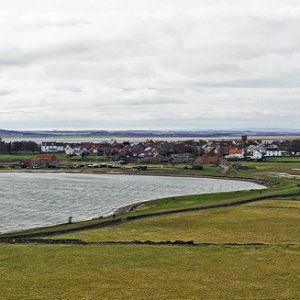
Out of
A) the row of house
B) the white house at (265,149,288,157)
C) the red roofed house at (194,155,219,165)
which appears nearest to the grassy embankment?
the red roofed house at (194,155,219,165)

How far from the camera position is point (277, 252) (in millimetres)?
25734

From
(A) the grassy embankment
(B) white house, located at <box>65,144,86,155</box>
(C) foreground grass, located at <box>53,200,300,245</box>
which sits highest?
(B) white house, located at <box>65,144,86,155</box>

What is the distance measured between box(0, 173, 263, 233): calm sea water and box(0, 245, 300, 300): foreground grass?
45.3ft

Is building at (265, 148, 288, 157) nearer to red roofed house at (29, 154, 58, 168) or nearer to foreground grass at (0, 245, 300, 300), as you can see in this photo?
red roofed house at (29, 154, 58, 168)

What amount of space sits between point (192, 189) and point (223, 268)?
4768 cm

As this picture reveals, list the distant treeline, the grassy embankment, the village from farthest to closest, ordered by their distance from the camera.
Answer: the distant treeline
the village
the grassy embankment

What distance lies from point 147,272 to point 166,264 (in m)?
1.65

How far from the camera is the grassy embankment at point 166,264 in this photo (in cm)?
1905

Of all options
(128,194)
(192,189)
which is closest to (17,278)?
(128,194)

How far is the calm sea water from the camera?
44.8 meters

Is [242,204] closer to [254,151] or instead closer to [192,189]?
[192,189]

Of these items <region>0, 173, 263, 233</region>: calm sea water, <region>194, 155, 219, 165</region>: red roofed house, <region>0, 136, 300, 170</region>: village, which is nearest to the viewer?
<region>0, 173, 263, 233</region>: calm sea water

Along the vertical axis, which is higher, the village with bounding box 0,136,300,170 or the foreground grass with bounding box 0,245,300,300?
the village with bounding box 0,136,300,170

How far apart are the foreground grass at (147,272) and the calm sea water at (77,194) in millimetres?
13799
